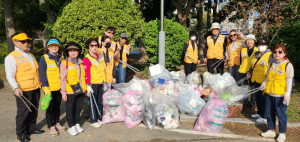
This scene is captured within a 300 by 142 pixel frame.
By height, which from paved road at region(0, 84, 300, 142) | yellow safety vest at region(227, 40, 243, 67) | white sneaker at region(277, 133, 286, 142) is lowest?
paved road at region(0, 84, 300, 142)

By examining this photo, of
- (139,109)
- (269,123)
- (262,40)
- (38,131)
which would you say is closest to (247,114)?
(269,123)

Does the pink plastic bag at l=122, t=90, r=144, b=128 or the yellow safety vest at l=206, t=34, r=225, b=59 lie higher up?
the yellow safety vest at l=206, t=34, r=225, b=59

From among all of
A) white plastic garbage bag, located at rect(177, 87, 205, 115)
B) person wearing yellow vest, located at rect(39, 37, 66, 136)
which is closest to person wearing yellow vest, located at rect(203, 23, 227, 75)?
white plastic garbage bag, located at rect(177, 87, 205, 115)

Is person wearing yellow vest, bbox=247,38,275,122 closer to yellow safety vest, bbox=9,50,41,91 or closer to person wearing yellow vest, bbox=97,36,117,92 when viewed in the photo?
person wearing yellow vest, bbox=97,36,117,92

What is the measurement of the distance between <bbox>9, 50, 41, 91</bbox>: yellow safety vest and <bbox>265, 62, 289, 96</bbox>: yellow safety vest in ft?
13.0

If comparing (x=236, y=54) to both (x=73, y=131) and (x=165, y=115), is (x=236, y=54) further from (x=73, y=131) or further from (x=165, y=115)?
(x=73, y=131)

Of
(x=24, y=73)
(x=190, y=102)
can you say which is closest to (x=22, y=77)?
(x=24, y=73)

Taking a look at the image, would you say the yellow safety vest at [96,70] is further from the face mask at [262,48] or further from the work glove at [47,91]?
the face mask at [262,48]

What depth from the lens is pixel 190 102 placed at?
14.2ft

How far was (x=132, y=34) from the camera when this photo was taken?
652cm

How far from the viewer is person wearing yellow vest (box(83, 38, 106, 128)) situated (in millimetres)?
3830

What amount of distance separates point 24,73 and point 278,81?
4114 millimetres

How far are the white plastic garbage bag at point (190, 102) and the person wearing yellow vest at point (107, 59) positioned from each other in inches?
62.0

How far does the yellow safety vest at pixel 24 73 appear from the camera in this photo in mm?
3244
